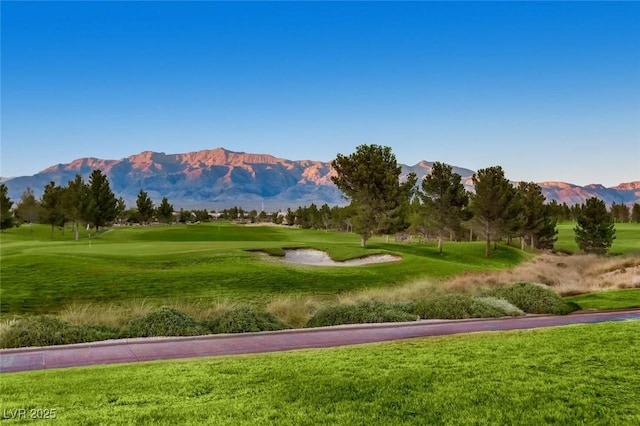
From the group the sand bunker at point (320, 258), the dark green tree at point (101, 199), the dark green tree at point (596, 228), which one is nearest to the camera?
the sand bunker at point (320, 258)

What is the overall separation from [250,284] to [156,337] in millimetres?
11821

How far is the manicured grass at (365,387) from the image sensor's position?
6.55m

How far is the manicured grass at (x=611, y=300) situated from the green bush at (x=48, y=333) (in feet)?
56.5

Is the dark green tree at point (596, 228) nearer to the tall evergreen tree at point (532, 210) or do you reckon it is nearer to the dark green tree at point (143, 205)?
the tall evergreen tree at point (532, 210)

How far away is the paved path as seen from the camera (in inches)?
433

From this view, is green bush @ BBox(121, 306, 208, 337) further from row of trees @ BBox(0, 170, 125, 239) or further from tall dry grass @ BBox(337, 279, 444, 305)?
row of trees @ BBox(0, 170, 125, 239)

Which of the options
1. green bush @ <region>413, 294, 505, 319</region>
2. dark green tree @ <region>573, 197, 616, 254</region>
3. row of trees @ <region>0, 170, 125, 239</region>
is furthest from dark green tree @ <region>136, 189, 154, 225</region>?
green bush @ <region>413, 294, 505, 319</region>

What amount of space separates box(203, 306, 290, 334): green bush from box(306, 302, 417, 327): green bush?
1452 mm

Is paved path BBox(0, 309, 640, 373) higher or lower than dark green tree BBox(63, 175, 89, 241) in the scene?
lower

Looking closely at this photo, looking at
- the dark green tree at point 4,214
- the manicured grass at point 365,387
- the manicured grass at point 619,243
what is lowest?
the manicured grass at point 619,243

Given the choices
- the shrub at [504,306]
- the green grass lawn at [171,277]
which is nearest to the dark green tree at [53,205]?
the green grass lawn at [171,277]

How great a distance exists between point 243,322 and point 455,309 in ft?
24.2

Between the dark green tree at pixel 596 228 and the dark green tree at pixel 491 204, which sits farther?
the dark green tree at pixel 596 228

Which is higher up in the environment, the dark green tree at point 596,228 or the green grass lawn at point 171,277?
the dark green tree at point 596,228
